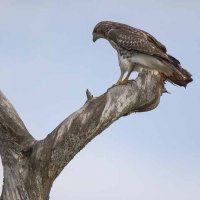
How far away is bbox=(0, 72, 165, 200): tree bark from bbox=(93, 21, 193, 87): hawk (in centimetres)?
124

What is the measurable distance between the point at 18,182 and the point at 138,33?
4.08 metres

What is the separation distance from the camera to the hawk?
937 cm

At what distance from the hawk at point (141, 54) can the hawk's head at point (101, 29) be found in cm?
7

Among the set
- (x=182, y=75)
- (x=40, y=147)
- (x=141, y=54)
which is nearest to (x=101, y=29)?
(x=141, y=54)

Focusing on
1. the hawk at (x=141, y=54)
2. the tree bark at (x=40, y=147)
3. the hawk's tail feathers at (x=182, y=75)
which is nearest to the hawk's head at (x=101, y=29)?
the hawk at (x=141, y=54)

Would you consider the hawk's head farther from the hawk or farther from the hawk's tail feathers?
the hawk's tail feathers

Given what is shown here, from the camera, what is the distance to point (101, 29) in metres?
11.0

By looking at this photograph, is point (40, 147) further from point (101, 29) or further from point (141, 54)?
point (101, 29)

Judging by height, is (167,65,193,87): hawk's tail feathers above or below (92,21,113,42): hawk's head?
below

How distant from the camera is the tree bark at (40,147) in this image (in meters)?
7.85

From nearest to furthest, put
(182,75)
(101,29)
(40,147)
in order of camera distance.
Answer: (40,147)
(182,75)
(101,29)

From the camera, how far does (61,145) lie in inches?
311

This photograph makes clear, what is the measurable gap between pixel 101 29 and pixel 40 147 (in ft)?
12.7

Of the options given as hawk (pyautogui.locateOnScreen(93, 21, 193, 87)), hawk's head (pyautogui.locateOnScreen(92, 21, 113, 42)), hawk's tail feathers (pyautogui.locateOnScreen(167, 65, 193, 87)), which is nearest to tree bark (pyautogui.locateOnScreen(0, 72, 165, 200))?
hawk (pyautogui.locateOnScreen(93, 21, 193, 87))
